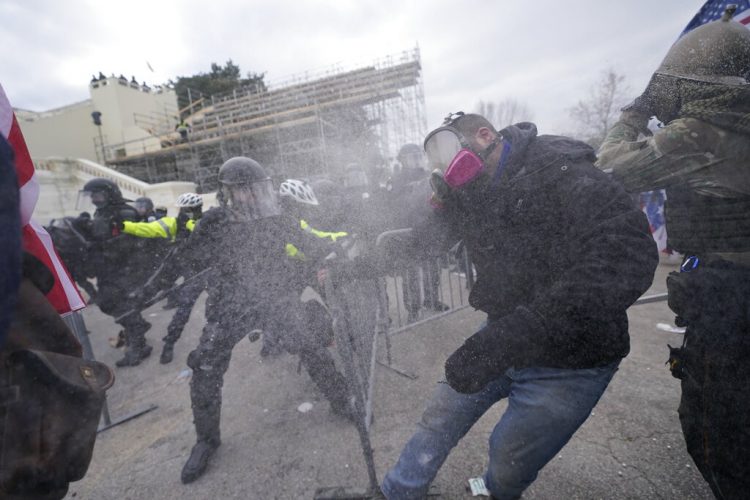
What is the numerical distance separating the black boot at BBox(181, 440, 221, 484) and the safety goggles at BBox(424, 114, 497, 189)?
8.35 feet

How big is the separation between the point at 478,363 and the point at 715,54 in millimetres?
1515

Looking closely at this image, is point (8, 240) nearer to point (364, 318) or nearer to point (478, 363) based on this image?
point (478, 363)

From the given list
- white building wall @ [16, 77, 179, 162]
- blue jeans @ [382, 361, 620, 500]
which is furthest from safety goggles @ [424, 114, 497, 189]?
white building wall @ [16, 77, 179, 162]

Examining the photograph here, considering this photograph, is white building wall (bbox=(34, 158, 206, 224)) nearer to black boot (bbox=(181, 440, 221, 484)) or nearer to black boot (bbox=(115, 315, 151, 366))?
black boot (bbox=(115, 315, 151, 366))

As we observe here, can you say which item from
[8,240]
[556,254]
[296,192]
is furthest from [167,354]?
[556,254]

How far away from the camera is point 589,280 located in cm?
117

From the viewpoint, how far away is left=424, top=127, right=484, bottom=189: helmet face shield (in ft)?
5.12

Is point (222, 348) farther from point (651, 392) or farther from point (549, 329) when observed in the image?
point (651, 392)

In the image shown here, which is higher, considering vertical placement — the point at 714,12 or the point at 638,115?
the point at 714,12

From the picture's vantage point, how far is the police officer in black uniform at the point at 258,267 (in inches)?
107

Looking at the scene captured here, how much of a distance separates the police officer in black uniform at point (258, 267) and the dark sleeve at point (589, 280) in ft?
6.15

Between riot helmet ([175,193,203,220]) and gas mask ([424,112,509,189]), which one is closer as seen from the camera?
gas mask ([424,112,509,189])

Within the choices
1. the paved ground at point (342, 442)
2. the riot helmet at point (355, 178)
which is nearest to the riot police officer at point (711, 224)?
the paved ground at point (342, 442)

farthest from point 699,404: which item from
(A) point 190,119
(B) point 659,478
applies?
(A) point 190,119
